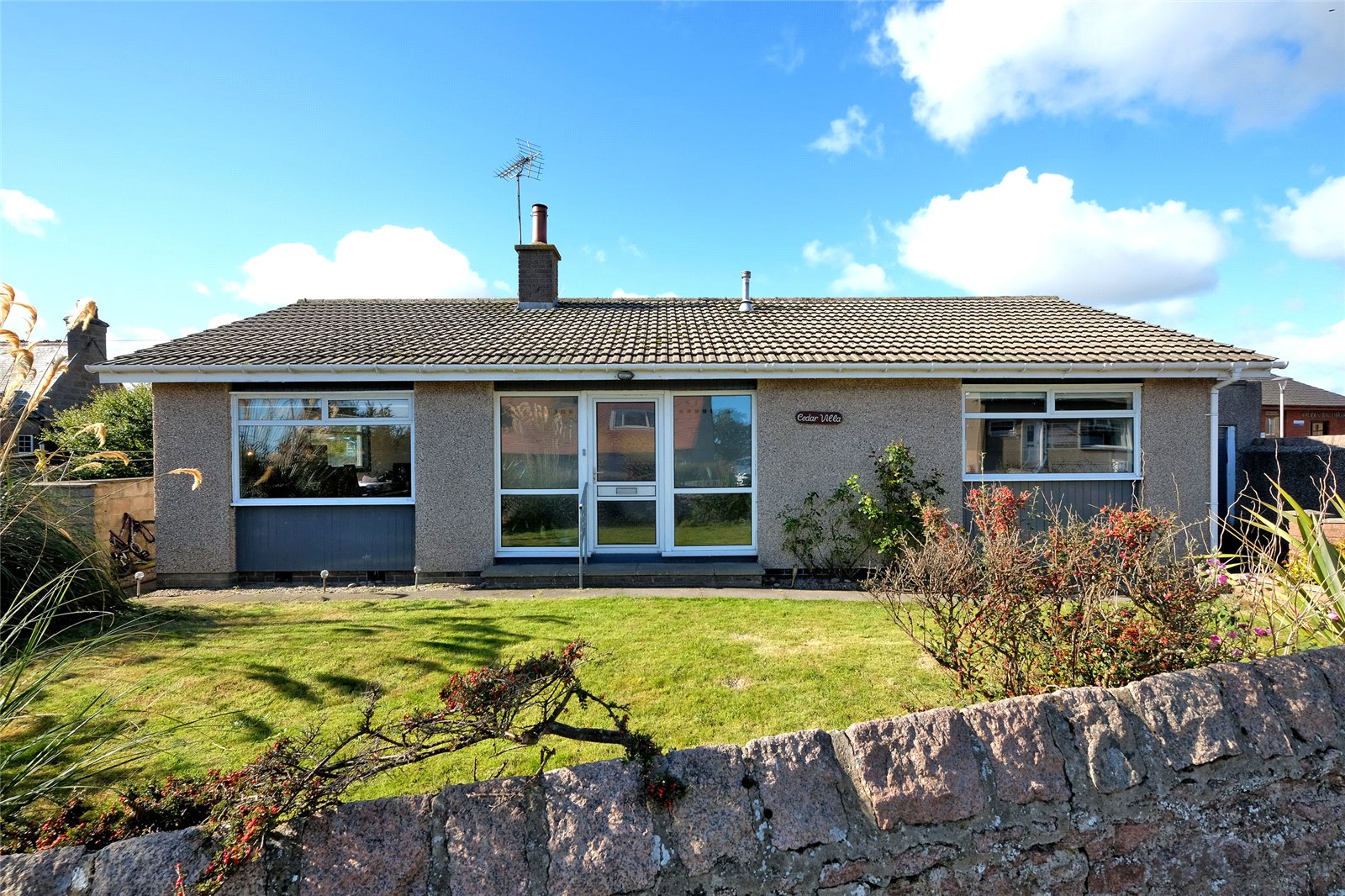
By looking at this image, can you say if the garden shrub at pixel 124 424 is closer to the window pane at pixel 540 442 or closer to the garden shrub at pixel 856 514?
the window pane at pixel 540 442

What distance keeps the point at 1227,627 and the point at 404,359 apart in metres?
8.76

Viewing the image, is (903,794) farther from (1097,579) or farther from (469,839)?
(1097,579)

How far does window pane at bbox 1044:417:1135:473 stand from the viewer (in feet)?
29.6

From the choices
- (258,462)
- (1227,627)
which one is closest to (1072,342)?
(1227,627)

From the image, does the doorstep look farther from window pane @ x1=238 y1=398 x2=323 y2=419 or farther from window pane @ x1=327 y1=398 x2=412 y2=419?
window pane @ x1=238 y1=398 x2=323 y2=419

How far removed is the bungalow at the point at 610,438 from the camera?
866 centimetres

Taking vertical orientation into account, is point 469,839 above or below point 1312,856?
above

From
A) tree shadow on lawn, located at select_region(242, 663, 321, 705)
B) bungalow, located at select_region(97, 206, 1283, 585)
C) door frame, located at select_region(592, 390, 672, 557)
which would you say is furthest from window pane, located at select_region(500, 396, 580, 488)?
tree shadow on lawn, located at select_region(242, 663, 321, 705)

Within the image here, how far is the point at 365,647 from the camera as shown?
5555 mm

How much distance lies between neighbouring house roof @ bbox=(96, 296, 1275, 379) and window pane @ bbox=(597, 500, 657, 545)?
2.04 meters

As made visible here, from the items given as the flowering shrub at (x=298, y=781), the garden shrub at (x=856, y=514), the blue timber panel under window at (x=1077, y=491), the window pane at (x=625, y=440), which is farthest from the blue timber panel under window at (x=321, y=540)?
the blue timber panel under window at (x=1077, y=491)

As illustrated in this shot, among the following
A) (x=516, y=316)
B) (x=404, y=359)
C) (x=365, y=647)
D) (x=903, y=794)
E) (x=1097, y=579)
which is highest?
(x=516, y=316)

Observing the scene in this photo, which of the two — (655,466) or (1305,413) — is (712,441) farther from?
(1305,413)

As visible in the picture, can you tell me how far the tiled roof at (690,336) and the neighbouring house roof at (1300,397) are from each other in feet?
125
